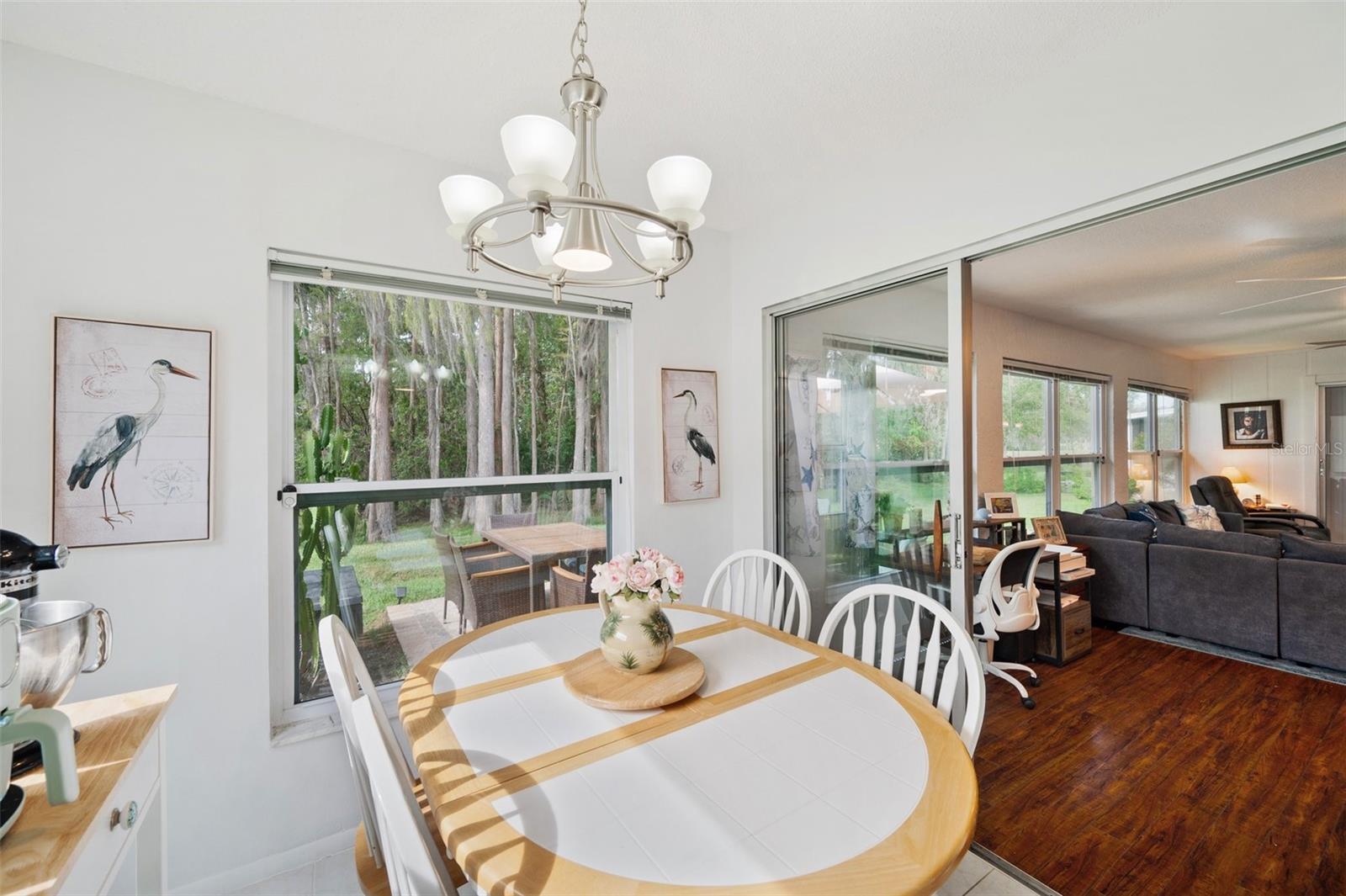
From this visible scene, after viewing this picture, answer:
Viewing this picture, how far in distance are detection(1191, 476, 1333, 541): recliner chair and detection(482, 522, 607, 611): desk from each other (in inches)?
164

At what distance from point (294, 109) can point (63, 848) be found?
2.13 metres

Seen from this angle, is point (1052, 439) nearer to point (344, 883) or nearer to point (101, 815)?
point (344, 883)

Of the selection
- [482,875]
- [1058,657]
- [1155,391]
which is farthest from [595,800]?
[1155,391]

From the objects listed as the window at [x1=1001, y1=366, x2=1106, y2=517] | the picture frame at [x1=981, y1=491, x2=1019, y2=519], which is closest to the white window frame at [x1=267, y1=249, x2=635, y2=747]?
the picture frame at [x1=981, y1=491, x2=1019, y2=519]

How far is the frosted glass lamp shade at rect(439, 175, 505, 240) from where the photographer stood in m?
1.34

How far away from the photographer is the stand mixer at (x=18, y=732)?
769 millimetres

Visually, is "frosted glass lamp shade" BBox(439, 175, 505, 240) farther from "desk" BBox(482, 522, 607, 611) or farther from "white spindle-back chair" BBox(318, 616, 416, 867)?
"desk" BBox(482, 522, 607, 611)

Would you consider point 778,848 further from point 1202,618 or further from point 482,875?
point 1202,618

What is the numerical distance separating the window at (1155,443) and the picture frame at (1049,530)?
6.79 feet

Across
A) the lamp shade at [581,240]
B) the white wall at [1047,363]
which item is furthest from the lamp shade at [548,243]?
the white wall at [1047,363]

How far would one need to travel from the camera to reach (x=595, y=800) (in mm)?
968

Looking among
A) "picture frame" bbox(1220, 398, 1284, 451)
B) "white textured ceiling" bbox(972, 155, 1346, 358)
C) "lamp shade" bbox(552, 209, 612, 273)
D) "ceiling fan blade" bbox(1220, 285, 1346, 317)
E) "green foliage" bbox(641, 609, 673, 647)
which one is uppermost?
"white textured ceiling" bbox(972, 155, 1346, 358)

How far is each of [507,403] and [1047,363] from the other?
460cm

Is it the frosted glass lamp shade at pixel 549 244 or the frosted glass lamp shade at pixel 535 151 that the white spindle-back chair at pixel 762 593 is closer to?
the frosted glass lamp shade at pixel 549 244
